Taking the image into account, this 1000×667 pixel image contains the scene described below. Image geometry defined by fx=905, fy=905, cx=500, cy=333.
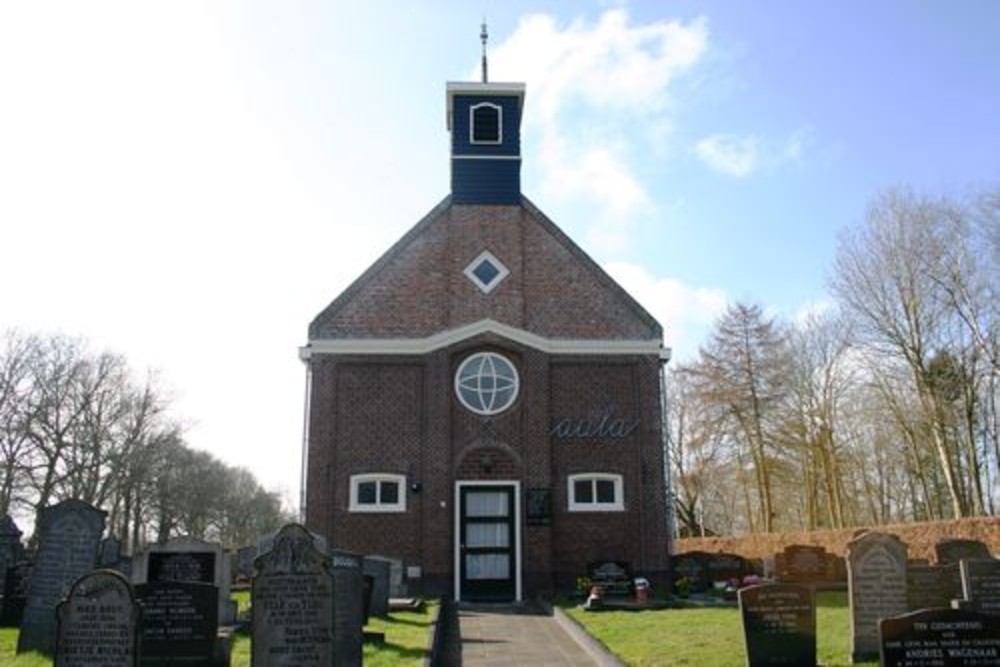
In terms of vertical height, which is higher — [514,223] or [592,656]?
[514,223]

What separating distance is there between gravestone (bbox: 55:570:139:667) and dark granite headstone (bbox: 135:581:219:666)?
1614 millimetres

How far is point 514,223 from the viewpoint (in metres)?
25.9

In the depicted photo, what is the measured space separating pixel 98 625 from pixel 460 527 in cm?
1428

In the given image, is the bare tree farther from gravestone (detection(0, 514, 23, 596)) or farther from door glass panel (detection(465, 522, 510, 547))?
gravestone (detection(0, 514, 23, 596))

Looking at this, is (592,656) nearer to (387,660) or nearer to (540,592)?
(387,660)

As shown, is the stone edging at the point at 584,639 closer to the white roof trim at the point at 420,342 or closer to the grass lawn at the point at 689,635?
the grass lawn at the point at 689,635

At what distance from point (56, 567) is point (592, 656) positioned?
309 inches

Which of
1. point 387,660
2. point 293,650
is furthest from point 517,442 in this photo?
point 293,650

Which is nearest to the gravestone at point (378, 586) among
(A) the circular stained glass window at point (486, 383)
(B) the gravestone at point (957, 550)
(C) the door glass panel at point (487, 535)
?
(C) the door glass panel at point (487, 535)

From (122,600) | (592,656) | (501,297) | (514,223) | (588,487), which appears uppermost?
(514,223)

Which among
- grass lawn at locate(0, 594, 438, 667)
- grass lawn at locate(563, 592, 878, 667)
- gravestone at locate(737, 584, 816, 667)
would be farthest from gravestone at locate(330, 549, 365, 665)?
gravestone at locate(737, 584, 816, 667)

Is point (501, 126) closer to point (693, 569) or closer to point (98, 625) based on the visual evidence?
point (693, 569)

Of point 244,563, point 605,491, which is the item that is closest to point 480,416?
point 605,491

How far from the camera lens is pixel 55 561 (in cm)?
1318
